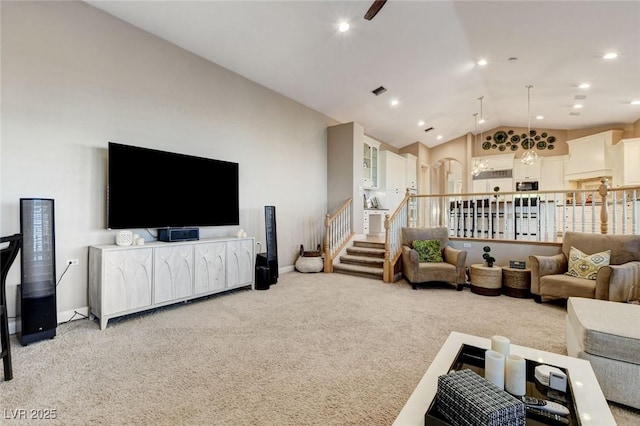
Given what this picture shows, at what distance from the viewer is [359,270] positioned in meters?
5.46

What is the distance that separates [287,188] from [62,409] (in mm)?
4413

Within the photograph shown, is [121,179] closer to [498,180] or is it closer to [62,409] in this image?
[62,409]

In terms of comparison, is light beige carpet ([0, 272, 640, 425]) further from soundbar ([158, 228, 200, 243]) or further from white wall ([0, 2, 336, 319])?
white wall ([0, 2, 336, 319])

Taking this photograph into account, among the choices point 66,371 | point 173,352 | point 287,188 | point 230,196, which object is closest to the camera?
point 66,371

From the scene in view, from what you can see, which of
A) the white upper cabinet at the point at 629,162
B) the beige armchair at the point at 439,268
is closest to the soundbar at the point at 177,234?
the beige armchair at the point at 439,268

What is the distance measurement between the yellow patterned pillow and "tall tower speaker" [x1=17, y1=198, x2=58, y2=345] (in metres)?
5.64

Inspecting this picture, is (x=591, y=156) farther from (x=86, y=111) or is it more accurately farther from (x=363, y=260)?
(x=86, y=111)

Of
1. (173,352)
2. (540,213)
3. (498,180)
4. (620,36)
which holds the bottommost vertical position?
(173,352)

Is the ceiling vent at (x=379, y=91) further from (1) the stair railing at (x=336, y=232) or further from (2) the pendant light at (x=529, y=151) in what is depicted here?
(2) the pendant light at (x=529, y=151)

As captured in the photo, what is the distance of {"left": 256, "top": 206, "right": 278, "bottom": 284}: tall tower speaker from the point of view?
15.4 feet

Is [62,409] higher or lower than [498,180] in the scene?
lower

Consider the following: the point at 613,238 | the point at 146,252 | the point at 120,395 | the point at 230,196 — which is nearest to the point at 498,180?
the point at 613,238

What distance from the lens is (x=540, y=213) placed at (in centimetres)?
468

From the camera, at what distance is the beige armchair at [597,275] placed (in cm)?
312
